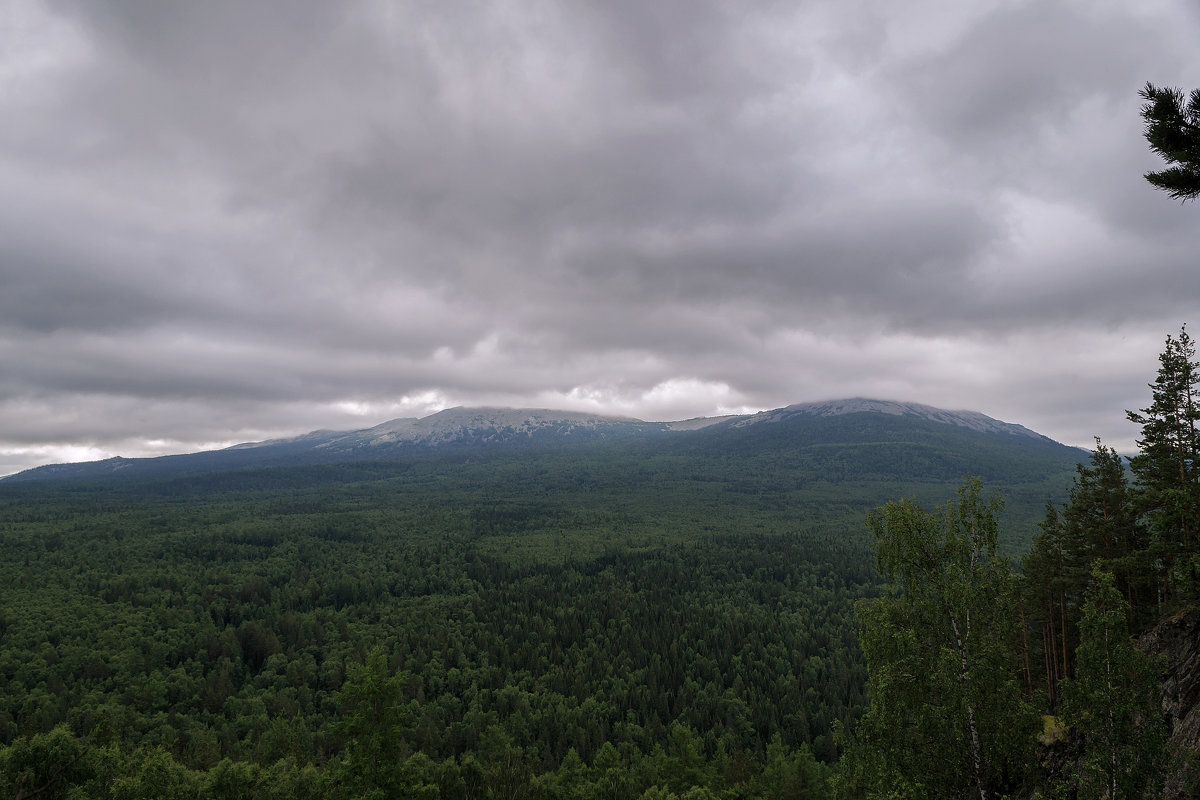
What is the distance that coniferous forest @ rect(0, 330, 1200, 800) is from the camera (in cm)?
1611

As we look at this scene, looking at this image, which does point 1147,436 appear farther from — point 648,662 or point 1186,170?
point 648,662

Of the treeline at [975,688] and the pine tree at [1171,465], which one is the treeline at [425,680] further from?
the pine tree at [1171,465]

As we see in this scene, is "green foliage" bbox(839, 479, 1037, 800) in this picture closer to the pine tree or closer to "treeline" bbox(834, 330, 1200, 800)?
"treeline" bbox(834, 330, 1200, 800)

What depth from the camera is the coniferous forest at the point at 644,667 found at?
16109 mm

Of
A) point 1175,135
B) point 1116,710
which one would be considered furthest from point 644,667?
point 1175,135

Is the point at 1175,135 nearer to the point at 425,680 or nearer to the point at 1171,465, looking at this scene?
the point at 1171,465

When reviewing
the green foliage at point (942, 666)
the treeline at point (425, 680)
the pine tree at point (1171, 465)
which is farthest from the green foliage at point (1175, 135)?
the treeline at point (425, 680)

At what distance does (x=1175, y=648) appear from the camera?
83.2 ft

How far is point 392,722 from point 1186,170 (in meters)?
40.7

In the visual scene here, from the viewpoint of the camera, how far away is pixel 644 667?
115438mm

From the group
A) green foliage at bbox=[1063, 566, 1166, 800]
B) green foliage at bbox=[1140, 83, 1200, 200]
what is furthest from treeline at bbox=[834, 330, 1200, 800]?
green foliage at bbox=[1140, 83, 1200, 200]

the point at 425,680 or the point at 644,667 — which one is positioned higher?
the point at 425,680

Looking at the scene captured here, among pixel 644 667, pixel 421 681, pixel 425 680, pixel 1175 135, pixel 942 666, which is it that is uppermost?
pixel 1175 135

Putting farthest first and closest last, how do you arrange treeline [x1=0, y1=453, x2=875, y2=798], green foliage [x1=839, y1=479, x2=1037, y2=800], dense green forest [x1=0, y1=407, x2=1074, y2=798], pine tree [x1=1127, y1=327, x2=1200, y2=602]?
treeline [x1=0, y1=453, x2=875, y2=798] → dense green forest [x1=0, y1=407, x2=1074, y2=798] → pine tree [x1=1127, y1=327, x2=1200, y2=602] → green foliage [x1=839, y1=479, x2=1037, y2=800]
